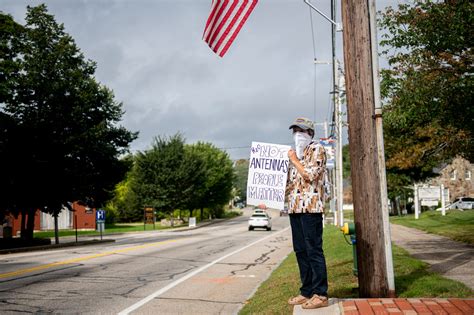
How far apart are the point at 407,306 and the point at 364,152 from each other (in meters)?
1.83

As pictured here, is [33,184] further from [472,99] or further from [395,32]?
[472,99]

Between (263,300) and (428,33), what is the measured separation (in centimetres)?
675

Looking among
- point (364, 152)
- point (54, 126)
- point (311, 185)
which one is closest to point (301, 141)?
Answer: point (311, 185)

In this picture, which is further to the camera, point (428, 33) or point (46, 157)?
point (46, 157)

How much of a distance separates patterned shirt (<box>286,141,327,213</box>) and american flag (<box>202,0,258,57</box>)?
2.59 metres

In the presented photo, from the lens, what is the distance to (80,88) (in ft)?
97.3

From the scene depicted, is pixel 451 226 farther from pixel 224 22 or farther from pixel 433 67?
pixel 224 22

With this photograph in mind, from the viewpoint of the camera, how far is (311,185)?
574 cm

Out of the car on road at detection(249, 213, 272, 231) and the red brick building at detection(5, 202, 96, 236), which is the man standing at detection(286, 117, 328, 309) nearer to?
the car on road at detection(249, 213, 272, 231)

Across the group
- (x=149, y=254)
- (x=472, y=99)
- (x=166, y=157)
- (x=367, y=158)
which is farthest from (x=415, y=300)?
(x=166, y=157)

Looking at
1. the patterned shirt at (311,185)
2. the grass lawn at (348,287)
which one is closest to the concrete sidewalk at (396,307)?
the grass lawn at (348,287)

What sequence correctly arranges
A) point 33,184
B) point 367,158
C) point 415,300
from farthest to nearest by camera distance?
point 33,184, point 367,158, point 415,300

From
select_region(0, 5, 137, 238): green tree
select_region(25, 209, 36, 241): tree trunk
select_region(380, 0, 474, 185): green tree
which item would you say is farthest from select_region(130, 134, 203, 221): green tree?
select_region(380, 0, 474, 185): green tree

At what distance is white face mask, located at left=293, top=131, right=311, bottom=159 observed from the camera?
584 centimetres
